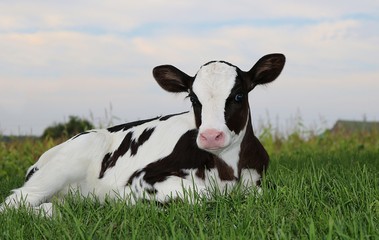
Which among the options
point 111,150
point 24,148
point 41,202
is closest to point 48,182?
point 41,202

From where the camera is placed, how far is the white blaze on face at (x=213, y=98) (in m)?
5.84

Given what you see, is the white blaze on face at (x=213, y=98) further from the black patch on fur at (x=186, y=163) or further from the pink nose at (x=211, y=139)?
the black patch on fur at (x=186, y=163)

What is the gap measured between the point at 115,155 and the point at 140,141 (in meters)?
0.37

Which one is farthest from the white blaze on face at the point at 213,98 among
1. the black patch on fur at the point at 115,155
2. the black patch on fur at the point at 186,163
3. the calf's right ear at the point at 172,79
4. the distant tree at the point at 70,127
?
the distant tree at the point at 70,127

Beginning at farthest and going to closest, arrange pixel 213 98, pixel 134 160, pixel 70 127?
pixel 70 127 < pixel 134 160 < pixel 213 98

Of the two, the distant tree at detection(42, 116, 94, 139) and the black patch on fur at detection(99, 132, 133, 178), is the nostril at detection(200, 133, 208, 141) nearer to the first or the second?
the black patch on fur at detection(99, 132, 133, 178)

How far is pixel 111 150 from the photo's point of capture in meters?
7.63

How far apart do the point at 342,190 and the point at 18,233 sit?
3.00m

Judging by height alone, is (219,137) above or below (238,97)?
below

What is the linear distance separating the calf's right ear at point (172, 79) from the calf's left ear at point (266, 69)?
64 centimetres

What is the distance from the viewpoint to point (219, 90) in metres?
6.24

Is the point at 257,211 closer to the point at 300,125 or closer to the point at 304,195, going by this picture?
the point at 304,195

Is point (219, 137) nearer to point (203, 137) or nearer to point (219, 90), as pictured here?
point (203, 137)

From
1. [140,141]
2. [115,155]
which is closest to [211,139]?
[140,141]
